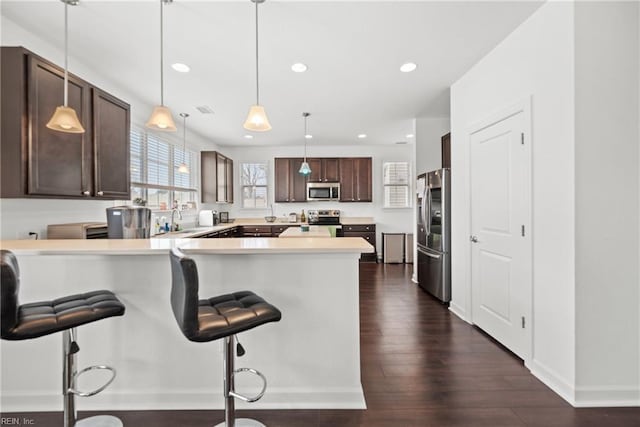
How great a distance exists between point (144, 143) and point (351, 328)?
3804 millimetres

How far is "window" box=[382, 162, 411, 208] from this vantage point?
699 centimetres

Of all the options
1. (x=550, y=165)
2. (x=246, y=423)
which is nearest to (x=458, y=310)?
(x=550, y=165)

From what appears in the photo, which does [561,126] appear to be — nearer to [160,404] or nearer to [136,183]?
[160,404]

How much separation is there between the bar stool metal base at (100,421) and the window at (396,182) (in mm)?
6061

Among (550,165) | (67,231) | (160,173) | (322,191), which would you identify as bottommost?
(67,231)

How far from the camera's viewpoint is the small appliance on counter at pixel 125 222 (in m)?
2.54

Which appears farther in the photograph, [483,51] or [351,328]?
[483,51]

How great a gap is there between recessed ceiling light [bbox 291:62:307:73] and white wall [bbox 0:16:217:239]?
6.51 ft

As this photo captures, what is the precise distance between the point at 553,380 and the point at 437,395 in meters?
0.80

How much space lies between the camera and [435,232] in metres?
3.91

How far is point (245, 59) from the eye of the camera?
9.50 ft
